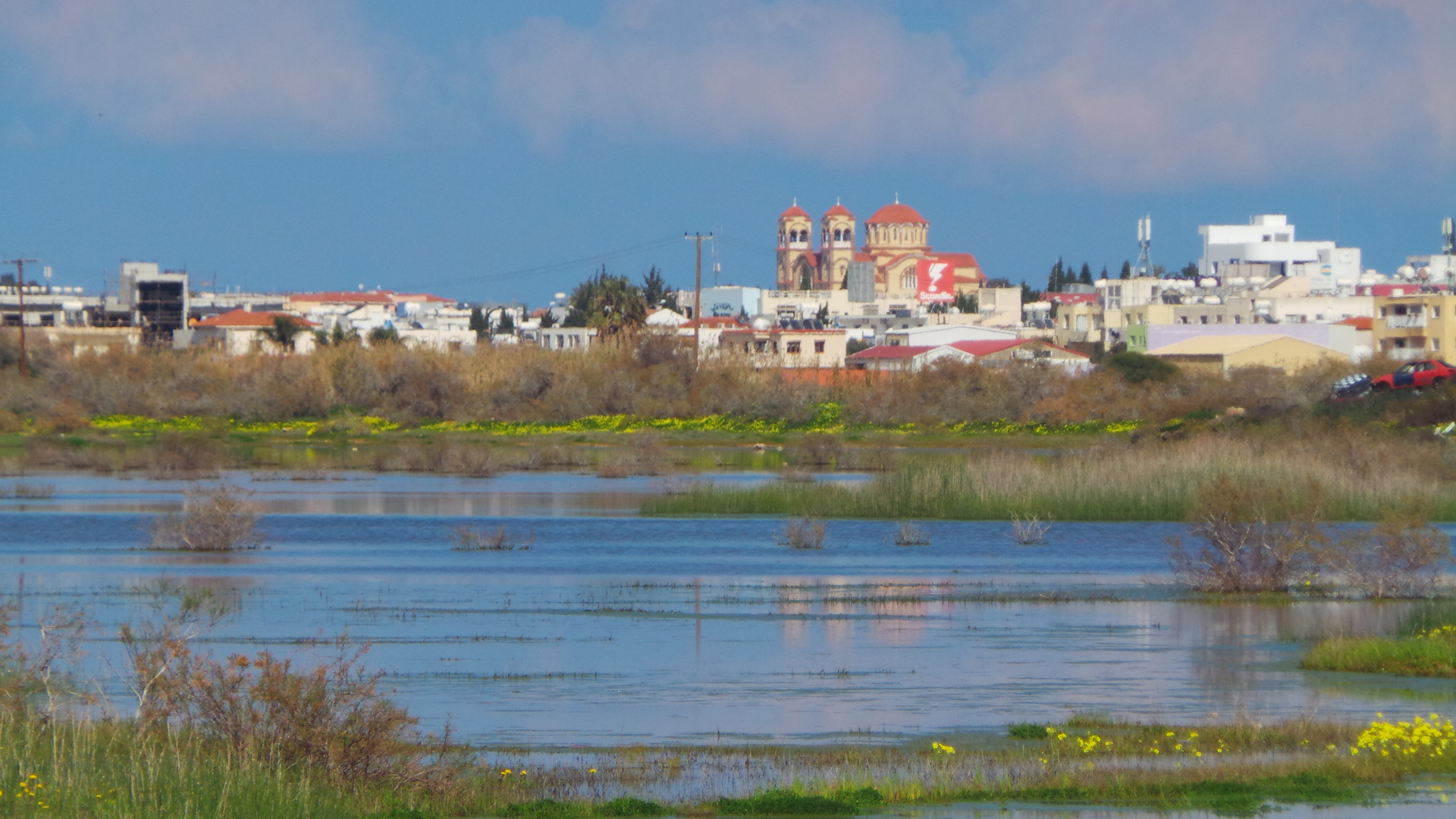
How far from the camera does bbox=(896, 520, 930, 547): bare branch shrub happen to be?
34438mm

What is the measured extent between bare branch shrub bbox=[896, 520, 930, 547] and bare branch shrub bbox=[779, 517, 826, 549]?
5.48 feet

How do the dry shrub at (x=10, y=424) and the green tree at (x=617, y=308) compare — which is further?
the green tree at (x=617, y=308)

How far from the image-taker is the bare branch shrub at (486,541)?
109 feet

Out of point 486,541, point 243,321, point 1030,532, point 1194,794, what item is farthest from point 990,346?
point 1194,794

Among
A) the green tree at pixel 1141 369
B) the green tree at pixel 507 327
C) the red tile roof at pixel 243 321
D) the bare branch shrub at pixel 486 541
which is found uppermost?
the green tree at pixel 507 327

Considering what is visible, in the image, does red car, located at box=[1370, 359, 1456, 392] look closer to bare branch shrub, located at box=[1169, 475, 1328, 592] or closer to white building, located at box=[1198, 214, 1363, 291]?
bare branch shrub, located at box=[1169, 475, 1328, 592]

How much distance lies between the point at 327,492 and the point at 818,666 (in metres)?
31.6

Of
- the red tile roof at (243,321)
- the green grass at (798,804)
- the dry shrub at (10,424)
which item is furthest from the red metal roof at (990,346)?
the green grass at (798,804)

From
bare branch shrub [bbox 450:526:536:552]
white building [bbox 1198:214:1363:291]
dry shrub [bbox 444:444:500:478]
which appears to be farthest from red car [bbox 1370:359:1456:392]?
white building [bbox 1198:214:1363:291]

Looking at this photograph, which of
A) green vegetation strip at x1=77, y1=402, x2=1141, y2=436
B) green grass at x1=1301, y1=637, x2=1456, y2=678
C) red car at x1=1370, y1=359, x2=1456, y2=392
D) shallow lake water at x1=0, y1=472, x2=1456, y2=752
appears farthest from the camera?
green vegetation strip at x1=77, y1=402, x2=1141, y2=436

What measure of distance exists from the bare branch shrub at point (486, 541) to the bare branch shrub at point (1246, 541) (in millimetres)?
13362

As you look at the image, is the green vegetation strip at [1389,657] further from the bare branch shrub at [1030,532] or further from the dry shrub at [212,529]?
the dry shrub at [212,529]

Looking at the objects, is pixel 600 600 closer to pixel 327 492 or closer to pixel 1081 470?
pixel 1081 470

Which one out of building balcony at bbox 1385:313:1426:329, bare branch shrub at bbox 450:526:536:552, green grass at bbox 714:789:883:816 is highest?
building balcony at bbox 1385:313:1426:329
